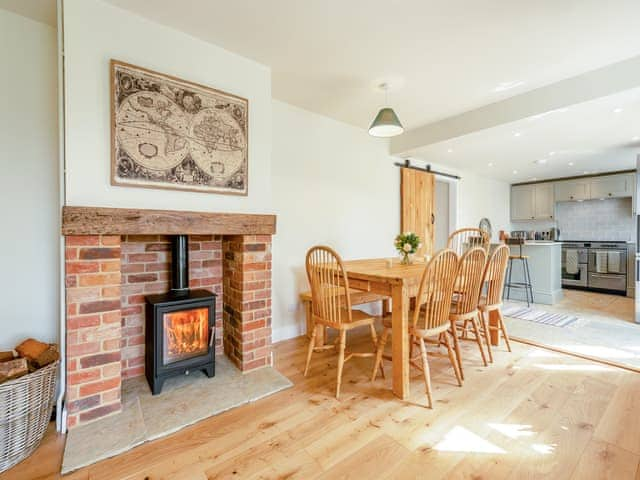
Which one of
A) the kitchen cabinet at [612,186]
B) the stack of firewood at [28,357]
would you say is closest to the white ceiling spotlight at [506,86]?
the stack of firewood at [28,357]

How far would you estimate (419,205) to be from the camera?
4.60 meters

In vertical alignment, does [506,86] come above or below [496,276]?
above

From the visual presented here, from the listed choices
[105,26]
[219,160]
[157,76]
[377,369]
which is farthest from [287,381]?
[105,26]

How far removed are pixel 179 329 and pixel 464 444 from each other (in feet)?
6.08

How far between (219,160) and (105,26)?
970 mm

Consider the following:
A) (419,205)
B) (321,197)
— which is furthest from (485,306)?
(419,205)

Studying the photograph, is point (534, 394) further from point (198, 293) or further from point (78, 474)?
point (78, 474)

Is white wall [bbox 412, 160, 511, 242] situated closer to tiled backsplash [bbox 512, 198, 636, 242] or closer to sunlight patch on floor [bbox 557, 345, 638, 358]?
tiled backsplash [bbox 512, 198, 636, 242]

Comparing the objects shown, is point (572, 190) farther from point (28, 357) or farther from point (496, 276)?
point (28, 357)

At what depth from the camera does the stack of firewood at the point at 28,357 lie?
1.48 meters

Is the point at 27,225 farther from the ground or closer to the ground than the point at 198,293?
farther from the ground

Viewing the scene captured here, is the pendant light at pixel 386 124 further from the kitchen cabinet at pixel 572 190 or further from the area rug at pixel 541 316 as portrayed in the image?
the kitchen cabinet at pixel 572 190

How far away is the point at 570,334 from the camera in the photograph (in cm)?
321

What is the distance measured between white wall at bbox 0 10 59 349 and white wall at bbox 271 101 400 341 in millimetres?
1694
